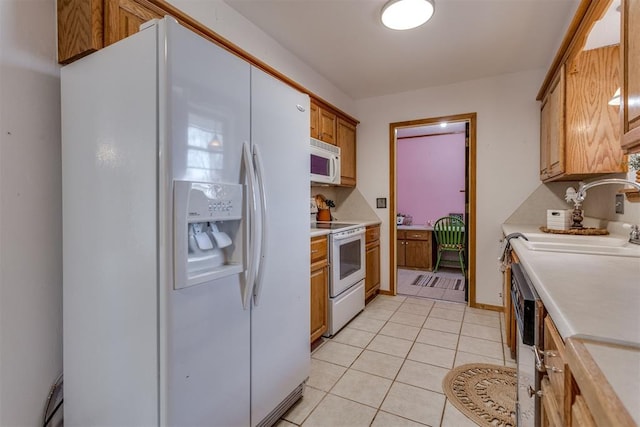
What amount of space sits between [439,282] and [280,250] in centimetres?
348

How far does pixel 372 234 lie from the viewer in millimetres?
3518

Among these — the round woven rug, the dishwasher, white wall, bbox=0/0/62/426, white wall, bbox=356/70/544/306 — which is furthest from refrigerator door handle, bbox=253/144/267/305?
white wall, bbox=356/70/544/306

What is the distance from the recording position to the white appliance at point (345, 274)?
2553 millimetres

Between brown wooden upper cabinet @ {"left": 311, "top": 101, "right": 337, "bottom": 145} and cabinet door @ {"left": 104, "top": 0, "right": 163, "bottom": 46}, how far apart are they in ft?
5.24

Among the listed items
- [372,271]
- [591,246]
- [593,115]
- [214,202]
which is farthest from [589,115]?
[214,202]

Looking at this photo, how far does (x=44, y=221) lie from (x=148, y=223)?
2.08ft

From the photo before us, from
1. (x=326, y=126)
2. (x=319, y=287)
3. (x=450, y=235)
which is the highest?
(x=326, y=126)

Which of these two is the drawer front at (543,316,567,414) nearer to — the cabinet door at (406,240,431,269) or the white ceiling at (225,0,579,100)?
the white ceiling at (225,0,579,100)

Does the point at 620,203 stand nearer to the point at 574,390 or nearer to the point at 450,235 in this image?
the point at 574,390

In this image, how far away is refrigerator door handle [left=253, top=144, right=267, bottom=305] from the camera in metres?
1.35

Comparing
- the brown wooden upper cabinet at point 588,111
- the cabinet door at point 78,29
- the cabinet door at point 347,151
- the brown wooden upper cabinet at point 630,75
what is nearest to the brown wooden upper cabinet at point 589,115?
the brown wooden upper cabinet at point 588,111

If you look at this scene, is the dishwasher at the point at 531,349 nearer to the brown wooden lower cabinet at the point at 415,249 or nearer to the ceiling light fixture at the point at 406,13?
the ceiling light fixture at the point at 406,13

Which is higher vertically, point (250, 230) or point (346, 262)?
point (250, 230)

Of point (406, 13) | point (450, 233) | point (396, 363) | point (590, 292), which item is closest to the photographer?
point (590, 292)
